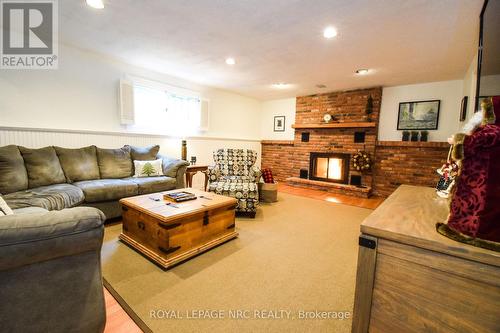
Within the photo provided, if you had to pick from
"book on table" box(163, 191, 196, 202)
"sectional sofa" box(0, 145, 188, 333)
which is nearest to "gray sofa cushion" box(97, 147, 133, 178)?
"book on table" box(163, 191, 196, 202)

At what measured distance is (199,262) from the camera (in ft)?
6.41

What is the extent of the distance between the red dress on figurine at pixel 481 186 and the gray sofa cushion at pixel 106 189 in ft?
10.1

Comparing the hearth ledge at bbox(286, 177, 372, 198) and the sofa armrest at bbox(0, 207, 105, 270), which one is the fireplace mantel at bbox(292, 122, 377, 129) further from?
the sofa armrest at bbox(0, 207, 105, 270)

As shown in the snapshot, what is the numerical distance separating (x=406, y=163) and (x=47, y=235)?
17.4 ft

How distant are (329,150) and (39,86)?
529 cm

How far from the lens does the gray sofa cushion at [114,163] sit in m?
3.14

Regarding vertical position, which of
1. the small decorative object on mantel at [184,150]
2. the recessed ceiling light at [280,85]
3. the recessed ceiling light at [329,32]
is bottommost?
the small decorative object on mantel at [184,150]

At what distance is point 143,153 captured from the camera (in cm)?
360

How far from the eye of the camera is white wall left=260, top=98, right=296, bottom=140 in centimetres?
600

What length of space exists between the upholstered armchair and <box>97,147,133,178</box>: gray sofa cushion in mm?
1266

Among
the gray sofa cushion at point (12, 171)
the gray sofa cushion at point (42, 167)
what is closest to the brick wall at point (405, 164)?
the gray sofa cushion at point (42, 167)

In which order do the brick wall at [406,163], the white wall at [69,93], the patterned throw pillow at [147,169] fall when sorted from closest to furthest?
the white wall at [69,93], the patterned throw pillow at [147,169], the brick wall at [406,163]

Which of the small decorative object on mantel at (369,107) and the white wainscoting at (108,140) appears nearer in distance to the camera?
the white wainscoting at (108,140)

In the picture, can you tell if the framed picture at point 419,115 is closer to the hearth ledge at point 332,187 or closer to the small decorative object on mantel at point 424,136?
the small decorative object on mantel at point 424,136
